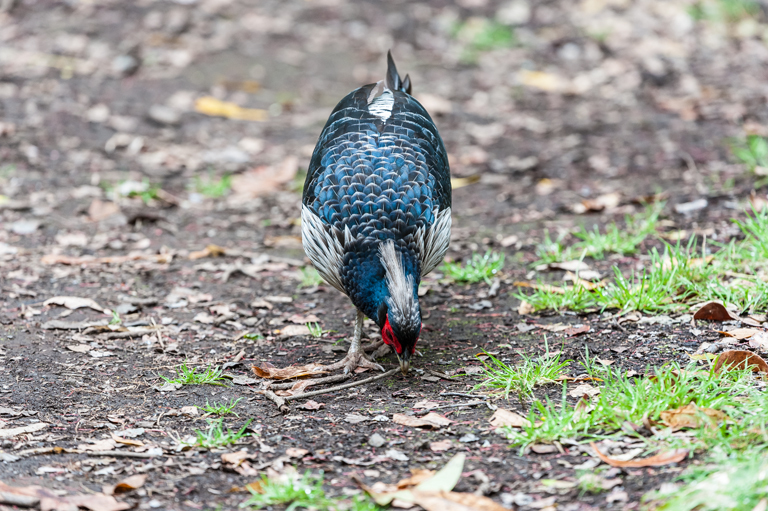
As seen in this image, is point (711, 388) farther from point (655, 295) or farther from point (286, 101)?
point (286, 101)

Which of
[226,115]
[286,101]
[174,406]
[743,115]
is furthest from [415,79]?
[174,406]

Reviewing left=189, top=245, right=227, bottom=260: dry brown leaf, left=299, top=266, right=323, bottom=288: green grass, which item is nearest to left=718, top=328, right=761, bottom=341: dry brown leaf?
left=299, top=266, right=323, bottom=288: green grass

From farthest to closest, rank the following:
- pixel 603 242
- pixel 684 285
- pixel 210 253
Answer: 1. pixel 210 253
2. pixel 603 242
3. pixel 684 285

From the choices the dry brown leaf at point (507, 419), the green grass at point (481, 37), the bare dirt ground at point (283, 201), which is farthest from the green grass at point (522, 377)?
the green grass at point (481, 37)

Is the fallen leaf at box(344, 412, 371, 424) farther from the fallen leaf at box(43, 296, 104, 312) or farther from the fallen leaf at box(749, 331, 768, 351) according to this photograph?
the fallen leaf at box(43, 296, 104, 312)

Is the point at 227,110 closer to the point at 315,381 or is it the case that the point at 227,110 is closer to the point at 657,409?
the point at 315,381

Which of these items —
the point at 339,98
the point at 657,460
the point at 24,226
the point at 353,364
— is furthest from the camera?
the point at 339,98

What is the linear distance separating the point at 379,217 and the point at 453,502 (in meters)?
1.77

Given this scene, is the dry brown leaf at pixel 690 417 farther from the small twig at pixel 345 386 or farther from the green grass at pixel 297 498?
the small twig at pixel 345 386

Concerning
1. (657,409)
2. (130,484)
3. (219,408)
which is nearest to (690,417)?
(657,409)

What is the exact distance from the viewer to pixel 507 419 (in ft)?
11.8

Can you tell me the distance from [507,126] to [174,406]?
6293 millimetres

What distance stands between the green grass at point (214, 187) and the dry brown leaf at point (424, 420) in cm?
439

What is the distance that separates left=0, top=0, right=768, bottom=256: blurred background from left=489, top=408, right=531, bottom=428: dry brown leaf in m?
2.78
